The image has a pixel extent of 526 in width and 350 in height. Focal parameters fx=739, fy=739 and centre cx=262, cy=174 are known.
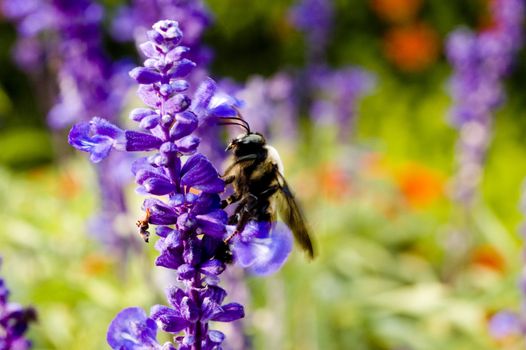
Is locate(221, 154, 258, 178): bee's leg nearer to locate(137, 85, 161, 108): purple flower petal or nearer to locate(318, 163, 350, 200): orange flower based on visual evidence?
locate(137, 85, 161, 108): purple flower petal

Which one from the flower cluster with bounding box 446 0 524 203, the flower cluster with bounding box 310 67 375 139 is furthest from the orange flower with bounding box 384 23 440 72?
the flower cluster with bounding box 446 0 524 203

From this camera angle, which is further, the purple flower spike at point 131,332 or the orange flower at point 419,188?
the orange flower at point 419,188

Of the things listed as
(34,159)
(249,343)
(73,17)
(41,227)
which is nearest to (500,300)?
(249,343)

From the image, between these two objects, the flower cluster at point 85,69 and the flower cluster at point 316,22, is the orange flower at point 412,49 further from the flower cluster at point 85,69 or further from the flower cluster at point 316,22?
the flower cluster at point 85,69

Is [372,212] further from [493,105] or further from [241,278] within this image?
[241,278]

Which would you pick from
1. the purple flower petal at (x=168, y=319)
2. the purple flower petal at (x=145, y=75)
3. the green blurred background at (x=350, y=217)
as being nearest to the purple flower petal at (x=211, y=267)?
the purple flower petal at (x=168, y=319)

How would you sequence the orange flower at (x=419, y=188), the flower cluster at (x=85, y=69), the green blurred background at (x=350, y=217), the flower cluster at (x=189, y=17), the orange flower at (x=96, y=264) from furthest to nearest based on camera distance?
the orange flower at (x=419, y=188) → the orange flower at (x=96, y=264) → the green blurred background at (x=350, y=217) → the flower cluster at (x=85, y=69) → the flower cluster at (x=189, y=17)
